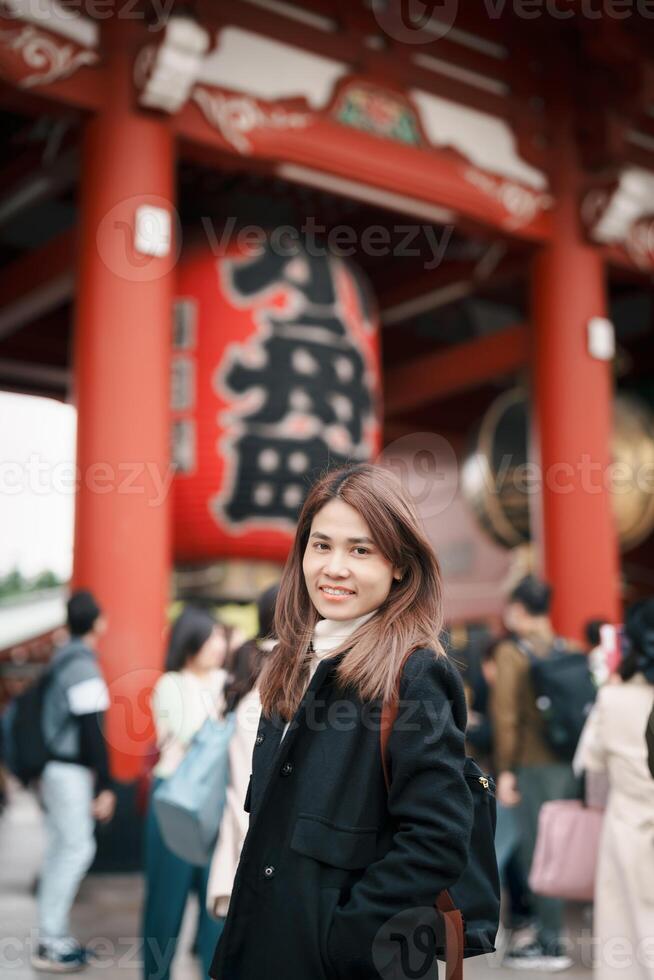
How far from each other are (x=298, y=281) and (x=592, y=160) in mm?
2519

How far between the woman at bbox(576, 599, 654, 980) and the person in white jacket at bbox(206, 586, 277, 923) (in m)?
0.97

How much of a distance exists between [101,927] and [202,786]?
1949 millimetres

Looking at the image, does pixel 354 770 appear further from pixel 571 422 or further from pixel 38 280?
pixel 571 422

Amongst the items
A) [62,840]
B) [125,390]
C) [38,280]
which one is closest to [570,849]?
[62,840]

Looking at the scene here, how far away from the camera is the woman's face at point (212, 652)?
10.5 ft

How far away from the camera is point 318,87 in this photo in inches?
238

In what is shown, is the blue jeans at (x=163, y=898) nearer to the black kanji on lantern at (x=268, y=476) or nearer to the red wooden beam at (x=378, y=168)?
the black kanji on lantern at (x=268, y=476)

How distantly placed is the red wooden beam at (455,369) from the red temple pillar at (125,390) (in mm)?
3179

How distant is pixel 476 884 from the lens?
149 cm

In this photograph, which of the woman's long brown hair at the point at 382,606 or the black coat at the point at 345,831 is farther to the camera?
the woman's long brown hair at the point at 382,606

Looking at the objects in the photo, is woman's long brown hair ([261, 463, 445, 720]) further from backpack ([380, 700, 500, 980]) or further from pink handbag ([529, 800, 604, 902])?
pink handbag ([529, 800, 604, 902])

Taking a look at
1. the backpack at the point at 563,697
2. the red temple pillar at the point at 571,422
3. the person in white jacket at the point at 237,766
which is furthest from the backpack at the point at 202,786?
the red temple pillar at the point at 571,422

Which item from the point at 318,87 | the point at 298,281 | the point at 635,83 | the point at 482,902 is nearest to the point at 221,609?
the point at 298,281

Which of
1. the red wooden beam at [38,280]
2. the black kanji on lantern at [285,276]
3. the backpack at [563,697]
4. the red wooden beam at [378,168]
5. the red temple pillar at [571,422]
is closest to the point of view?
the backpack at [563,697]
